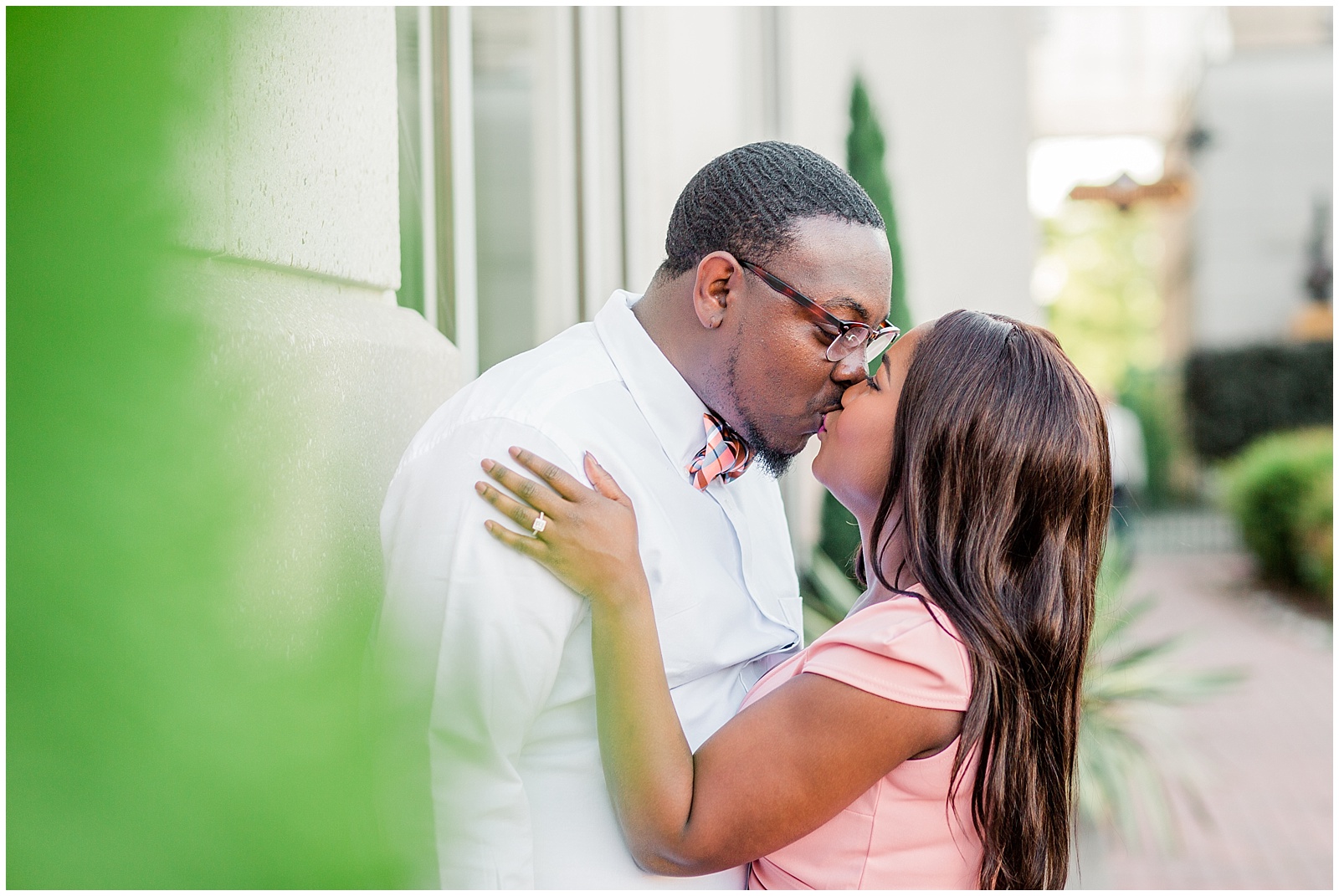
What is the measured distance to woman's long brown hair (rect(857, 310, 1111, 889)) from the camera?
5.71 feet

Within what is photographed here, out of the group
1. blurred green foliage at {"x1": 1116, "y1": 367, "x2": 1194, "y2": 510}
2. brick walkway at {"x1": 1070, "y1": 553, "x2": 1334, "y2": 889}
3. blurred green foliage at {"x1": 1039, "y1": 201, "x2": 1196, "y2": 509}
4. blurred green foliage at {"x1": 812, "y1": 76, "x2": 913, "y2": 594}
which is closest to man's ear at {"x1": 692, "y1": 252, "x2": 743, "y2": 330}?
brick walkway at {"x1": 1070, "y1": 553, "x2": 1334, "y2": 889}

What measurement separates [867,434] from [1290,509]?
12.4 metres

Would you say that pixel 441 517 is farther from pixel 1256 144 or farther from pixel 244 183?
pixel 1256 144

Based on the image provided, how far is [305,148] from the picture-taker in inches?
52.7

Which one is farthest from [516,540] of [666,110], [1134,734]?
[1134,734]

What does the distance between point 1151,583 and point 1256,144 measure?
11.8m

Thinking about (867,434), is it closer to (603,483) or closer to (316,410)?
(603,483)

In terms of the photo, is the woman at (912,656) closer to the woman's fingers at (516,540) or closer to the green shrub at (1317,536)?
the woman's fingers at (516,540)

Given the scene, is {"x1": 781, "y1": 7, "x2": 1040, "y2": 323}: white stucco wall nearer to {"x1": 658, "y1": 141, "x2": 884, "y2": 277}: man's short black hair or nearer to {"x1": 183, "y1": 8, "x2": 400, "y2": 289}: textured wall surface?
{"x1": 658, "y1": 141, "x2": 884, "y2": 277}: man's short black hair

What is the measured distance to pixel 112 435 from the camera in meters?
0.54

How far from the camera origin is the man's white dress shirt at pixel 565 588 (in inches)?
60.5

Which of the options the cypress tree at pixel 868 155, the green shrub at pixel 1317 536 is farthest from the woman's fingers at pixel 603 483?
the green shrub at pixel 1317 536

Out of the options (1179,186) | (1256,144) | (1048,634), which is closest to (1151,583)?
(1179,186)

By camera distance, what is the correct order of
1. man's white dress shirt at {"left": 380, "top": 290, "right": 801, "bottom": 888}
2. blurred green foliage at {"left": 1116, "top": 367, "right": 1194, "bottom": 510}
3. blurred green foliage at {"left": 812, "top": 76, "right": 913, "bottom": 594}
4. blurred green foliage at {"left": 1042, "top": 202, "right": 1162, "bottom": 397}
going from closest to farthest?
man's white dress shirt at {"left": 380, "top": 290, "right": 801, "bottom": 888} < blurred green foliage at {"left": 812, "top": 76, "right": 913, "bottom": 594} < blurred green foliage at {"left": 1116, "top": 367, "right": 1194, "bottom": 510} < blurred green foliage at {"left": 1042, "top": 202, "right": 1162, "bottom": 397}
